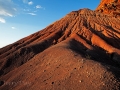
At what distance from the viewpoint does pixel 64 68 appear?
15.4m

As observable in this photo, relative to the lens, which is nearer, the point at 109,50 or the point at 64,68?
the point at 64,68

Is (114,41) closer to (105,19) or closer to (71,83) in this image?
(105,19)

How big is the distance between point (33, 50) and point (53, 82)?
607 inches

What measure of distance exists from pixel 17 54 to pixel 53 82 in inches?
589

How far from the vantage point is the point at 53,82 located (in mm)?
13430

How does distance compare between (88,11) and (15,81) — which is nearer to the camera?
(15,81)

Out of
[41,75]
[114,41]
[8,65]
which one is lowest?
[114,41]

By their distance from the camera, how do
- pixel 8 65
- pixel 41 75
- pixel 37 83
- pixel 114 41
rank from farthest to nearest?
pixel 114 41 < pixel 8 65 < pixel 41 75 < pixel 37 83

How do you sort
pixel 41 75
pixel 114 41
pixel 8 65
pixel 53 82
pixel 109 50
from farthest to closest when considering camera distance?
pixel 114 41 → pixel 109 50 → pixel 8 65 → pixel 41 75 → pixel 53 82

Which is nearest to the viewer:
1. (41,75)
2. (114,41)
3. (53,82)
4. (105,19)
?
(53,82)

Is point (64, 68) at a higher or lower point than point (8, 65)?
higher

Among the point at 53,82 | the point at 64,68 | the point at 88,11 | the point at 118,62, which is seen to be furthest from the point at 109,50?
the point at 88,11

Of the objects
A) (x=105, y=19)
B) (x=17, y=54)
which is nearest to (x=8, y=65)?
(x=17, y=54)

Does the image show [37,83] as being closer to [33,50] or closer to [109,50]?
[33,50]
